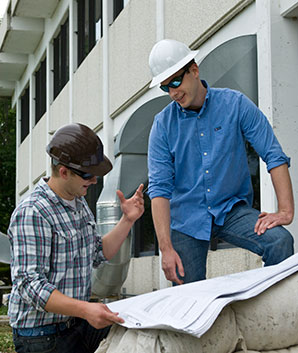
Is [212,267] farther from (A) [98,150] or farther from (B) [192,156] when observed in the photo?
(A) [98,150]

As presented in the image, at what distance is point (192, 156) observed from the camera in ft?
12.1

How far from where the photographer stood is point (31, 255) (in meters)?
2.90

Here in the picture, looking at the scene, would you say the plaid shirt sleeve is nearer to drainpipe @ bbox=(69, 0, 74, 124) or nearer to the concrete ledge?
the concrete ledge

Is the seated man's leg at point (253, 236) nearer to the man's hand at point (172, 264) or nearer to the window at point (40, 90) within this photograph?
the man's hand at point (172, 264)

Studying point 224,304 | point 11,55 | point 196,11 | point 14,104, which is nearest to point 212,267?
point 196,11

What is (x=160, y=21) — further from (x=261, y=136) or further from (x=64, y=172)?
(x=64, y=172)

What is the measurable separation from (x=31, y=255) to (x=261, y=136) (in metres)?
1.33

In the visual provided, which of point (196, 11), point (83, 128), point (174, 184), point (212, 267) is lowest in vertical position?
point (212, 267)

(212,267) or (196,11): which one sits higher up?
(196,11)

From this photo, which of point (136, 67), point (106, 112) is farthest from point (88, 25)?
point (136, 67)

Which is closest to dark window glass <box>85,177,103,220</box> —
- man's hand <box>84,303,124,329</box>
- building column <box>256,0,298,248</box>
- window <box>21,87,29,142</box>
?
building column <box>256,0,298,248</box>

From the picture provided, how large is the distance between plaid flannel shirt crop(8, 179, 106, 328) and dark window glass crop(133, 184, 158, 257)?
690cm

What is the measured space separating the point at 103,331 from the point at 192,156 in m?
1.08

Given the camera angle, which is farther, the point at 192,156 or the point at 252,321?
the point at 192,156
